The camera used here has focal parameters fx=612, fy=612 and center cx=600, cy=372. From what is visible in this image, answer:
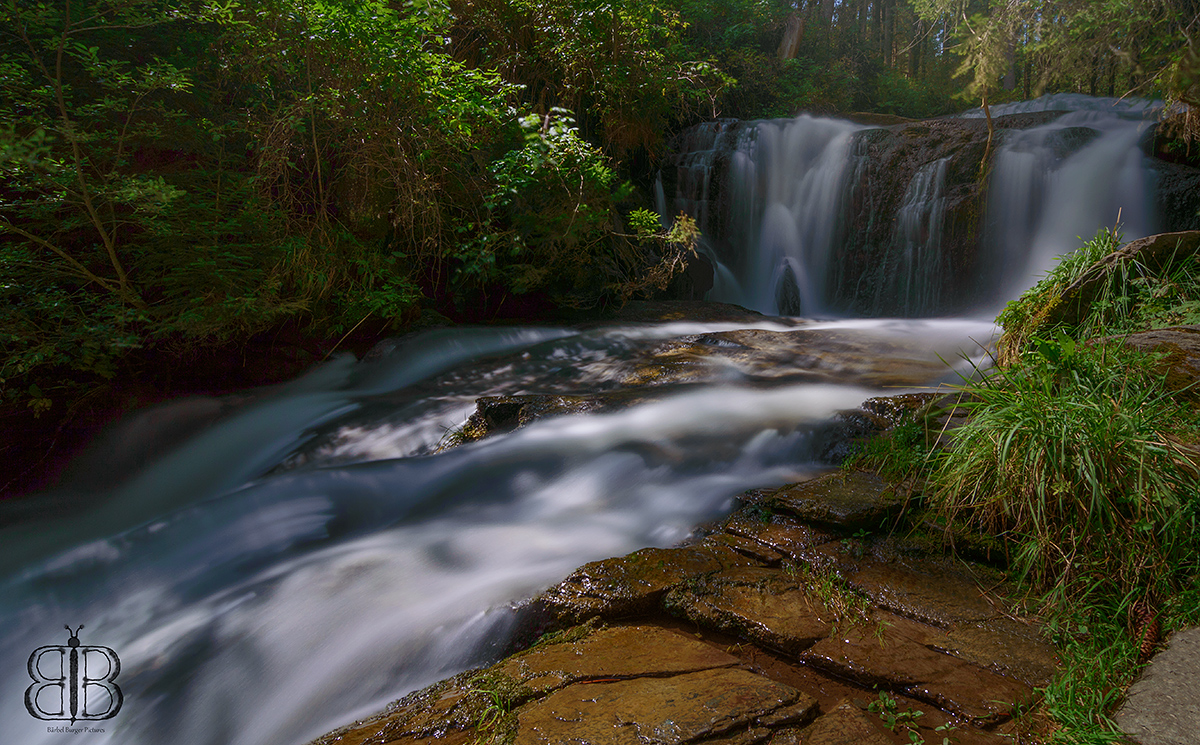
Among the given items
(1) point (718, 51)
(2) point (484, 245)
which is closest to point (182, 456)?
(2) point (484, 245)

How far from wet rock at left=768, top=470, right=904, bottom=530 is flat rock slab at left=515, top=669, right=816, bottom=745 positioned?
1062 mm

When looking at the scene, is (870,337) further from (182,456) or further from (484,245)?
(182,456)

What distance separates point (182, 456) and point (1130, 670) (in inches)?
237

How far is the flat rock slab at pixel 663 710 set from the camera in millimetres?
1703

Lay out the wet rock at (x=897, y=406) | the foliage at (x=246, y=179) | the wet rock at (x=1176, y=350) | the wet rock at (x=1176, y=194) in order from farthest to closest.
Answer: the wet rock at (x=1176, y=194)
the foliage at (x=246, y=179)
the wet rock at (x=897, y=406)
the wet rock at (x=1176, y=350)

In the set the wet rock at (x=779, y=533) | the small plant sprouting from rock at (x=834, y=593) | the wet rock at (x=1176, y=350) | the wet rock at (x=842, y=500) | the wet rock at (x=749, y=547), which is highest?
the wet rock at (x=1176, y=350)

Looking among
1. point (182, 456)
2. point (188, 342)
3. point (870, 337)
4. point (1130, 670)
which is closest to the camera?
point (1130, 670)

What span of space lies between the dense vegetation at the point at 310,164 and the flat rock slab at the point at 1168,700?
449 cm

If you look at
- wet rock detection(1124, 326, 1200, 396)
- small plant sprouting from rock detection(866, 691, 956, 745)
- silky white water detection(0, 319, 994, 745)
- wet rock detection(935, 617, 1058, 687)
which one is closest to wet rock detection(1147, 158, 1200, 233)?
silky white water detection(0, 319, 994, 745)

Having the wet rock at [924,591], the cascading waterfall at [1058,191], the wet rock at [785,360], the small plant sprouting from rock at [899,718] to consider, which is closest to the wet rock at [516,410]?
the wet rock at [785,360]

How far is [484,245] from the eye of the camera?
695 centimetres

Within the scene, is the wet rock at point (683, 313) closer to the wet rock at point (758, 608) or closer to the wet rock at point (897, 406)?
the wet rock at point (897, 406)

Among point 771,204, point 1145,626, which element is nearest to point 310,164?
point 1145,626

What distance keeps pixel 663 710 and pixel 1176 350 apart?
3148 millimetres
